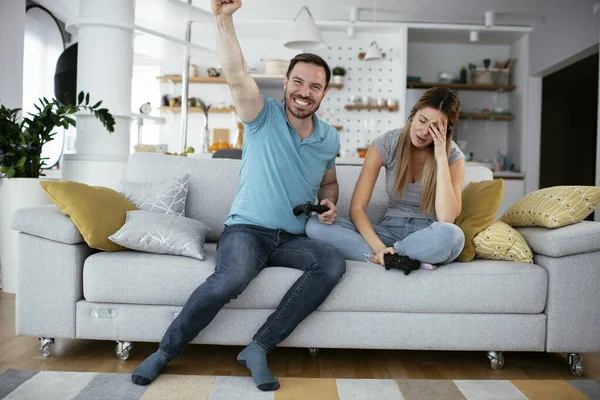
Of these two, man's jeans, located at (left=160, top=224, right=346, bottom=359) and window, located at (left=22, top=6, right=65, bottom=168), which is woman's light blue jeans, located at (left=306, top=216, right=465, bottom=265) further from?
window, located at (left=22, top=6, right=65, bottom=168)

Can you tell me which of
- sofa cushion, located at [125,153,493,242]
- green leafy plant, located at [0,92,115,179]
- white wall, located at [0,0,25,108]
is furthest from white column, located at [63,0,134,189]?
white wall, located at [0,0,25,108]

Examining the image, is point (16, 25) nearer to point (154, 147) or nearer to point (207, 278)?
point (154, 147)

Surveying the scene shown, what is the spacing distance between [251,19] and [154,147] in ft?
9.91

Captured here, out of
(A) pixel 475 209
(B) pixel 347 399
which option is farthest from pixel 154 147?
(B) pixel 347 399

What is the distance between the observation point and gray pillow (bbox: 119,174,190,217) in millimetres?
2578

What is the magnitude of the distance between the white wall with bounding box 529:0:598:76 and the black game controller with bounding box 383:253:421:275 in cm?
462

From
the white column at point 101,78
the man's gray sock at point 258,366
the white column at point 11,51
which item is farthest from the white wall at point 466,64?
the man's gray sock at point 258,366

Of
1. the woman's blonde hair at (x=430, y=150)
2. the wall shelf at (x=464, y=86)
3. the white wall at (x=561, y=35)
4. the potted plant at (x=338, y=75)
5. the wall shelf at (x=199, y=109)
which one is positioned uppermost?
the white wall at (x=561, y=35)

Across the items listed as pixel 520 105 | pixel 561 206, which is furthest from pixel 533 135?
pixel 561 206

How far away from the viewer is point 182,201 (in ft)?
8.71

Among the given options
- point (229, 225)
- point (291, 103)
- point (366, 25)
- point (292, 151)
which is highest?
point (366, 25)

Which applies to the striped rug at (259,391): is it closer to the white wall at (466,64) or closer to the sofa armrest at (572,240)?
the sofa armrest at (572,240)

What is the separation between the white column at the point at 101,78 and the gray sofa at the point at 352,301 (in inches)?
79.3

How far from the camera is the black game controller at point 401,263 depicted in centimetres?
212
